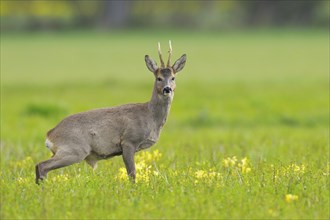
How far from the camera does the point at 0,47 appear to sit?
53625mm

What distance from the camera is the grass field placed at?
7.99 meters

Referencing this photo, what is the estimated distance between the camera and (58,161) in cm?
939

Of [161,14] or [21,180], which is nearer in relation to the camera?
[21,180]

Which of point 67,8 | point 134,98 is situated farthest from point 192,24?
point 134,98

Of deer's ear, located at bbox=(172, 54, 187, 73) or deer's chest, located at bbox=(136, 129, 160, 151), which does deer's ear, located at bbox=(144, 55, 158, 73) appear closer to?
deer's ear, located at bbox=(172, 54, 187, 73)

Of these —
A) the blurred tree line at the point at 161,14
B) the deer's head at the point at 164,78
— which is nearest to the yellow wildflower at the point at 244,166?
the deer's head at the point at 164,78

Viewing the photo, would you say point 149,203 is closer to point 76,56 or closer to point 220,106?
point 220,106

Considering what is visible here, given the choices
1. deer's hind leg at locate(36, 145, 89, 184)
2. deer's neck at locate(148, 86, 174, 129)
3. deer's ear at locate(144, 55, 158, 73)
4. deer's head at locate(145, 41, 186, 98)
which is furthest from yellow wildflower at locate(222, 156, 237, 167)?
deer's hind leg at locate(36, 145, 89, 184)

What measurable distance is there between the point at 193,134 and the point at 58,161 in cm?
793

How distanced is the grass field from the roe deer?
0.64ft

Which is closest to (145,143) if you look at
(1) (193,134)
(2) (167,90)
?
(2) (167,90)

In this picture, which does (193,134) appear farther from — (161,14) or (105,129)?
(161,14)

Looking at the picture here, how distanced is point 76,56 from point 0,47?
9.01 meters

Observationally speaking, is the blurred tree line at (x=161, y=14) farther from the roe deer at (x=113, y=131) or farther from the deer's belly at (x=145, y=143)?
the deer's belly at (x=145, y=143)
